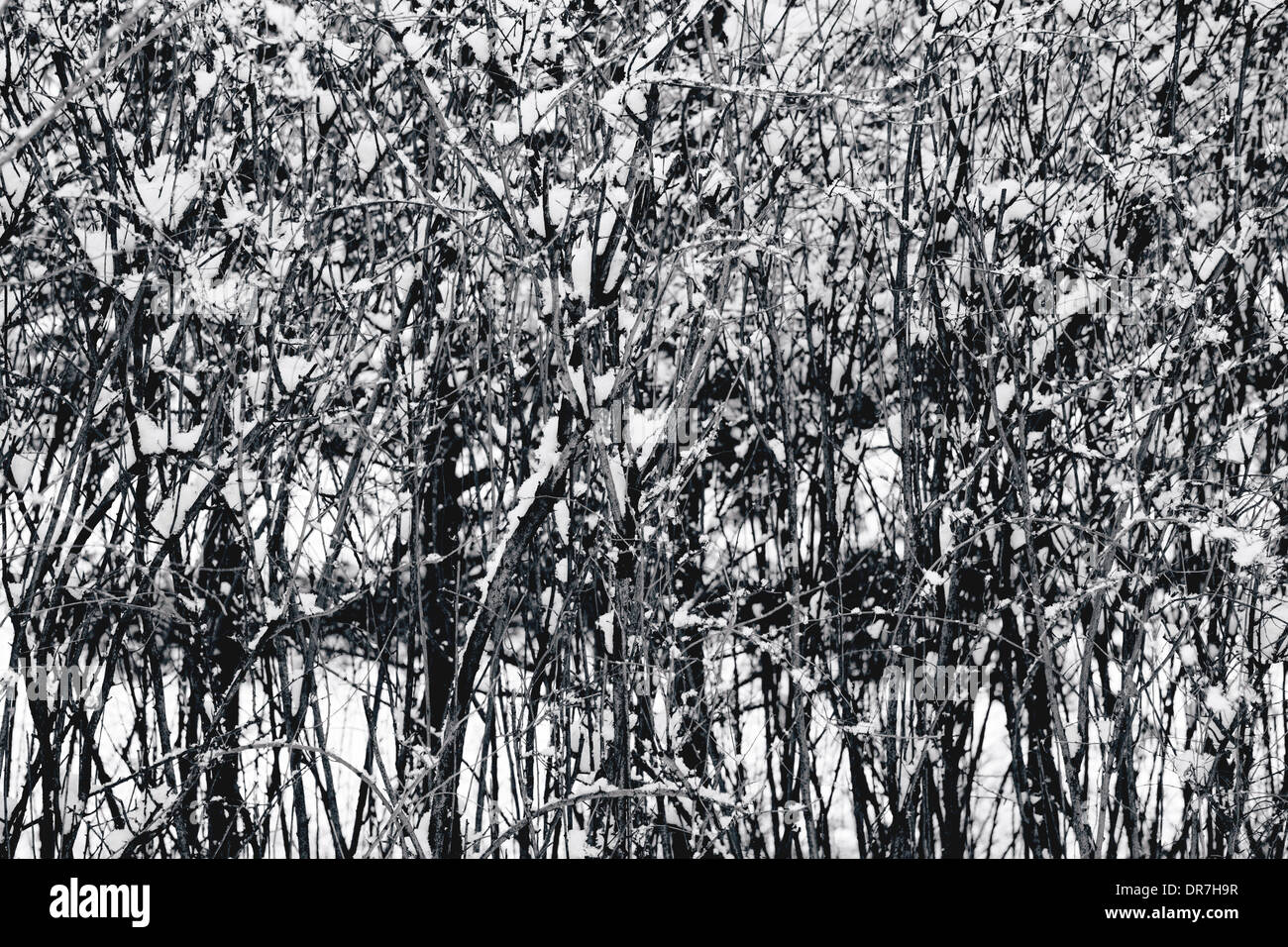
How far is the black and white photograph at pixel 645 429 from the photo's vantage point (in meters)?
2.51

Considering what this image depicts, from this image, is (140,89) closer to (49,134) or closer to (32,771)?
(49,134)

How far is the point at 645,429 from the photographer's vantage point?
2.47 metres

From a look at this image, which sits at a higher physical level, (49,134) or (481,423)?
(49,134)

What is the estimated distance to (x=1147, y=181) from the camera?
261 centimetres

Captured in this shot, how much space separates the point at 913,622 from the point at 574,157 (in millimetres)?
1464

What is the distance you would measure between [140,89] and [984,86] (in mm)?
2315

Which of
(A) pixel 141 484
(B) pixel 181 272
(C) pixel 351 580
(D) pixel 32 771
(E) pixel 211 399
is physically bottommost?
(D) pixel 32 771

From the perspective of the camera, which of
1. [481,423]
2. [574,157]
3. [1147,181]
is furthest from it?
[481,423]

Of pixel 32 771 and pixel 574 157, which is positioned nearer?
pixel 574 157

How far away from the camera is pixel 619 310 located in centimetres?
255

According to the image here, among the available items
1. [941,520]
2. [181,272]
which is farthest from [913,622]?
[181,272]

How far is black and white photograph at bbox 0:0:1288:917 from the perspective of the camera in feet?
8.22

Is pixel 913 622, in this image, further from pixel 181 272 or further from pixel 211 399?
pixel 181 272

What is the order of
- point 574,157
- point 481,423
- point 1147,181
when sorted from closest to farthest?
point 574,157, point 1147,181, point 481,423
